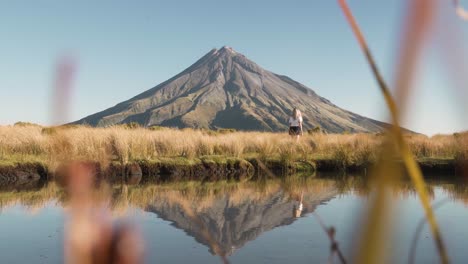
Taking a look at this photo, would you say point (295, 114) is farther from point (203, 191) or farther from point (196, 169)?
point (203, 191)

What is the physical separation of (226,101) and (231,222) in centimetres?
17208

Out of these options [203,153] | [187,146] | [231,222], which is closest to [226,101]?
[203,153]

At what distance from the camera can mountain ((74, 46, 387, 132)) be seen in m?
159

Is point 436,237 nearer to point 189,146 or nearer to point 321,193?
point 321,193

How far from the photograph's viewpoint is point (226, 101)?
588ft

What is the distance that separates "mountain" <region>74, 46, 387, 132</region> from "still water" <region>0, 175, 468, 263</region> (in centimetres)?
14213

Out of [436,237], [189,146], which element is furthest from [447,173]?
[436,237]

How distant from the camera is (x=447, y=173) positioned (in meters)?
13.9

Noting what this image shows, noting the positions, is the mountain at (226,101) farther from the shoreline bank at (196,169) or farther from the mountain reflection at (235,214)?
the mountain reflection at (235,214)

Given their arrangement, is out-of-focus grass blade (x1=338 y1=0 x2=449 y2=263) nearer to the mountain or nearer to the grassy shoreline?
the grassy shoreline

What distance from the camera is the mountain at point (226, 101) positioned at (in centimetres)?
15925

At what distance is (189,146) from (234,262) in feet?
35.7

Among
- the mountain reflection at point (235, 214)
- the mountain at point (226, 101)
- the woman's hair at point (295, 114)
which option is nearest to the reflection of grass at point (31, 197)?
the mountain reflection at point (235, 214)

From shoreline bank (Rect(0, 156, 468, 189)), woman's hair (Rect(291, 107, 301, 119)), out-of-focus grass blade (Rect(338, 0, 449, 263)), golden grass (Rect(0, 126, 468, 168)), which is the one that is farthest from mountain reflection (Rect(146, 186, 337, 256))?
woman's hair (Rect(291, 107, 301, 119))
